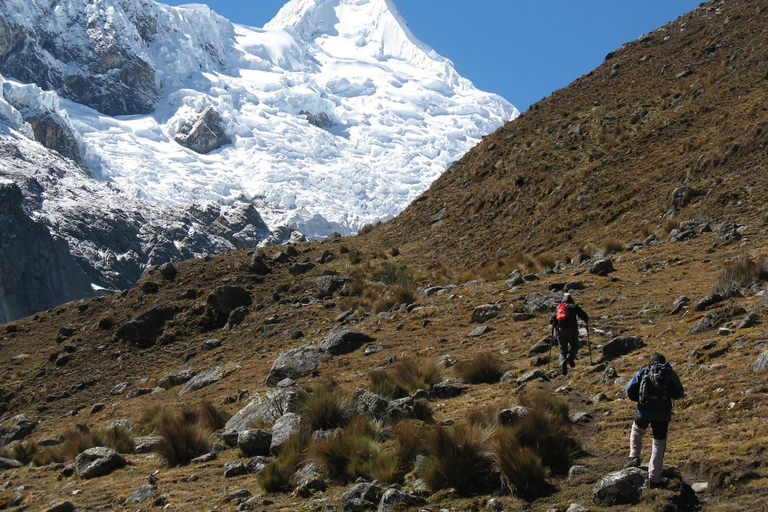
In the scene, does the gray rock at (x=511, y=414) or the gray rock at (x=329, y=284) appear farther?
the gray rock at (x=329, y=284)

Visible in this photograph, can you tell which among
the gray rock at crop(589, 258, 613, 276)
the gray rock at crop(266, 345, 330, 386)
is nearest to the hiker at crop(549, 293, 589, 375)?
the gray rock at crop(589, 258, 613, 276)

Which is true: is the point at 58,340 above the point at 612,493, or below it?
above

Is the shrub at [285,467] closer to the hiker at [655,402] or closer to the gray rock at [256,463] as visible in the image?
the gray rock at [256,463]

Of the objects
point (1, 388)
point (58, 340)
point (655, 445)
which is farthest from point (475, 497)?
point (58, 340)

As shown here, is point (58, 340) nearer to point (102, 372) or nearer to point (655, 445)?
point (102, 372)

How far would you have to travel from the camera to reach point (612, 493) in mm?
6676

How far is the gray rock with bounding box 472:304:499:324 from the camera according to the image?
50.9 ft

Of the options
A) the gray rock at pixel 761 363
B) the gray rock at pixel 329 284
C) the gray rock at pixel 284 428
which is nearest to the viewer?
the gray rock at pixel 761 363

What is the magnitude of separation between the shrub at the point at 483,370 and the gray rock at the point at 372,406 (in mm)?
1978

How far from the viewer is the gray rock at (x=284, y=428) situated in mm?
9602

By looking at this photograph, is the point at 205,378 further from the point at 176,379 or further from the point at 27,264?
the point at 27,264

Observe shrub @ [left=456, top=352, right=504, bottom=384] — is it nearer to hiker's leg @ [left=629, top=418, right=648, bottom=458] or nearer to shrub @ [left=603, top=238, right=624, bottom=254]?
hiker's leg @ [left=629, top=418, right=648, bottom=458]

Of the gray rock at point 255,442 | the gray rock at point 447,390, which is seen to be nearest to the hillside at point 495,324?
the gray rock at point 447,390

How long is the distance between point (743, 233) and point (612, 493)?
12.0m
